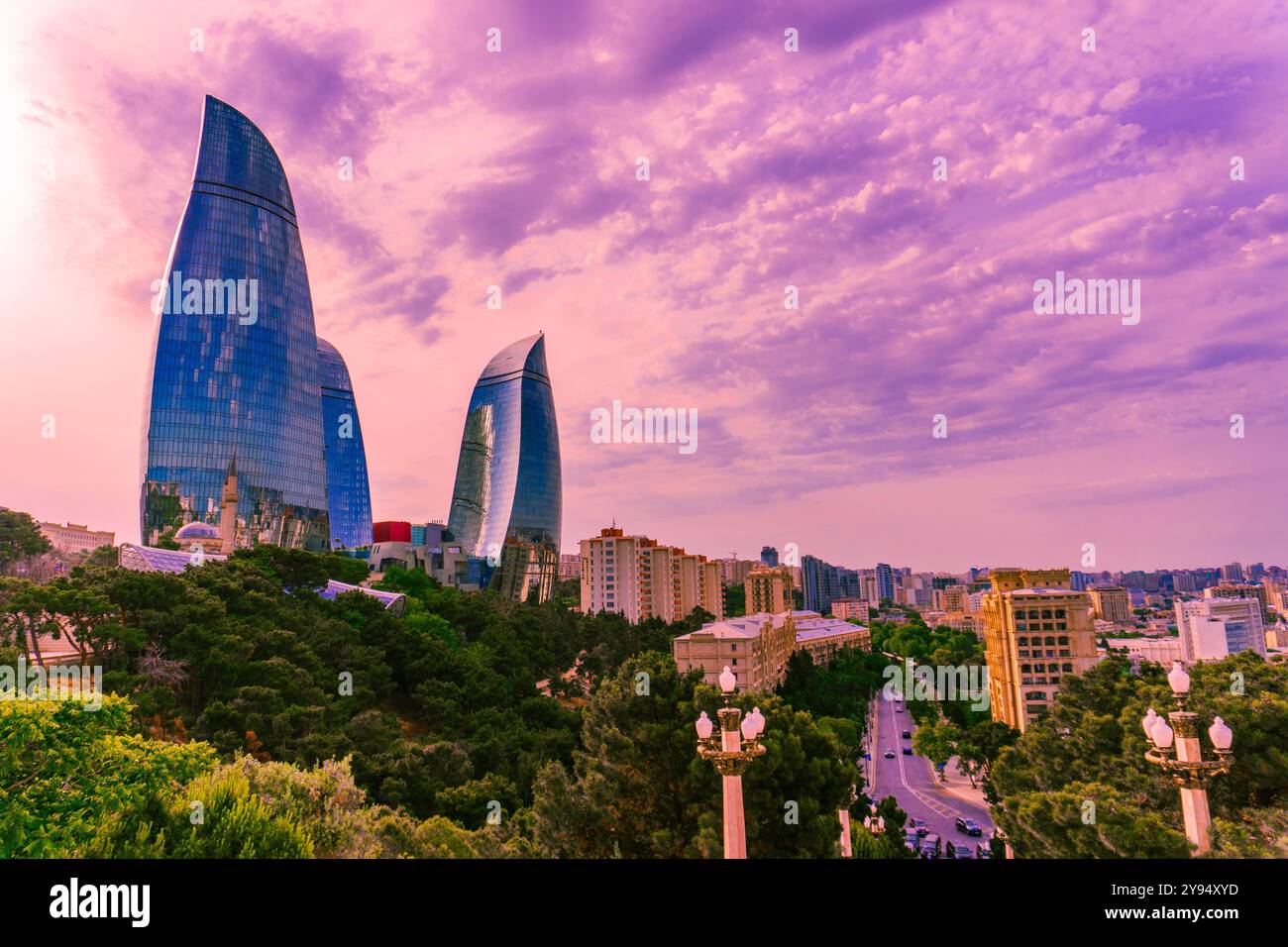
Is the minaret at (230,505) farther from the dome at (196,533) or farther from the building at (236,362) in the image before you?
the dome at (196,533)

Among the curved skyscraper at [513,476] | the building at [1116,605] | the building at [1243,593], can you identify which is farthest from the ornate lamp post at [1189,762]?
the building at [1116,605]

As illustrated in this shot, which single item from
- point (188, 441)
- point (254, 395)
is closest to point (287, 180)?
point (254, 395)

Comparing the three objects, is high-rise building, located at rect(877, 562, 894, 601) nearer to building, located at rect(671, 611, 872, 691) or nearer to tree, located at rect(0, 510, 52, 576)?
building, located at rect(671, 611, 872, 691)

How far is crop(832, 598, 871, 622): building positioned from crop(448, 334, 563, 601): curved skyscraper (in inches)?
1557

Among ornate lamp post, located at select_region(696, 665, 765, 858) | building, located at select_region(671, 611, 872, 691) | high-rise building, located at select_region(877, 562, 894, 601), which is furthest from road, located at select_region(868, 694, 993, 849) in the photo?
high-rise building, located at select_region(877, 562, 894, 601)

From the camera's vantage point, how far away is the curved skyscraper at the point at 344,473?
70000 millimetres

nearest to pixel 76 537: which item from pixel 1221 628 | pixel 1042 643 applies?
pixel 1042 643

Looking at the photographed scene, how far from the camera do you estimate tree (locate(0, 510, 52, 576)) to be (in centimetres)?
2945

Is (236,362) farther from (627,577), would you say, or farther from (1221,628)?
(1221,628)

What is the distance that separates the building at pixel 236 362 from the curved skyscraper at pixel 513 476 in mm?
20182
